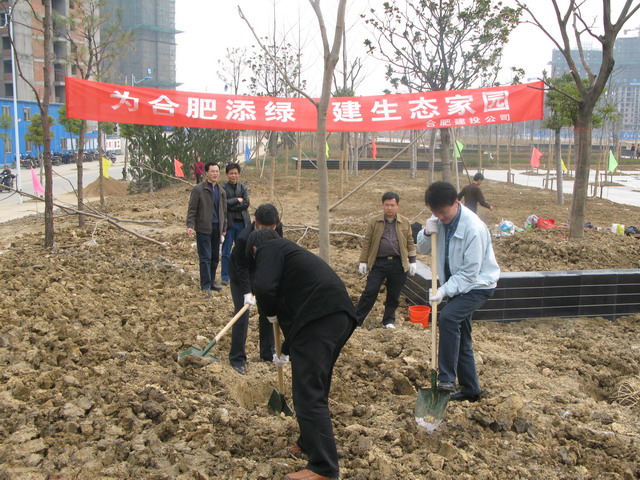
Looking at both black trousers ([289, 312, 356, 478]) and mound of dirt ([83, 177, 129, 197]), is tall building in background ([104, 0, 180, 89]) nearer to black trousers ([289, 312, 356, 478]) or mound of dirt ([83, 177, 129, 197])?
mound of dirt ([83, 177, 129, 197])

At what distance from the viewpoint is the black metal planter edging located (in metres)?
5.57

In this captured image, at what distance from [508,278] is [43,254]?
553 centimetres

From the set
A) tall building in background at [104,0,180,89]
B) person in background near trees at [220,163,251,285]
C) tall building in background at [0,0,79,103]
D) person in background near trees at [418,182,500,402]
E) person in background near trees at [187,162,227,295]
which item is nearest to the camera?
person in background near trees at [418,182,500,402]

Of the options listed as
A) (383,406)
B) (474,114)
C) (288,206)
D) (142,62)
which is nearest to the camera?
(383,406)

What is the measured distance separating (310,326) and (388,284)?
8.92 feet

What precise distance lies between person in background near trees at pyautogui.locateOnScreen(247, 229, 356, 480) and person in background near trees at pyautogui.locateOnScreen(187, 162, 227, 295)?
11.1 feet

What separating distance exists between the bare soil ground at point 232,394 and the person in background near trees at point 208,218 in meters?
0.28

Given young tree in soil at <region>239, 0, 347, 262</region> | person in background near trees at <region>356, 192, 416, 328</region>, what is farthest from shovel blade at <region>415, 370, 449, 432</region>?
young tree in soil at <region>239, 0, 347, 262</region>

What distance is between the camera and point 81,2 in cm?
1224

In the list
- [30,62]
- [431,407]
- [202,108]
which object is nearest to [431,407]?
[431,407]

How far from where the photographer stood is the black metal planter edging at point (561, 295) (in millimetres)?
5570

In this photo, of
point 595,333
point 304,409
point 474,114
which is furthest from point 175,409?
point 474,114

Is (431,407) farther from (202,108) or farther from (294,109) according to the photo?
(202,108)

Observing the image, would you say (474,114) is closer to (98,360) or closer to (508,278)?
(508,278)
